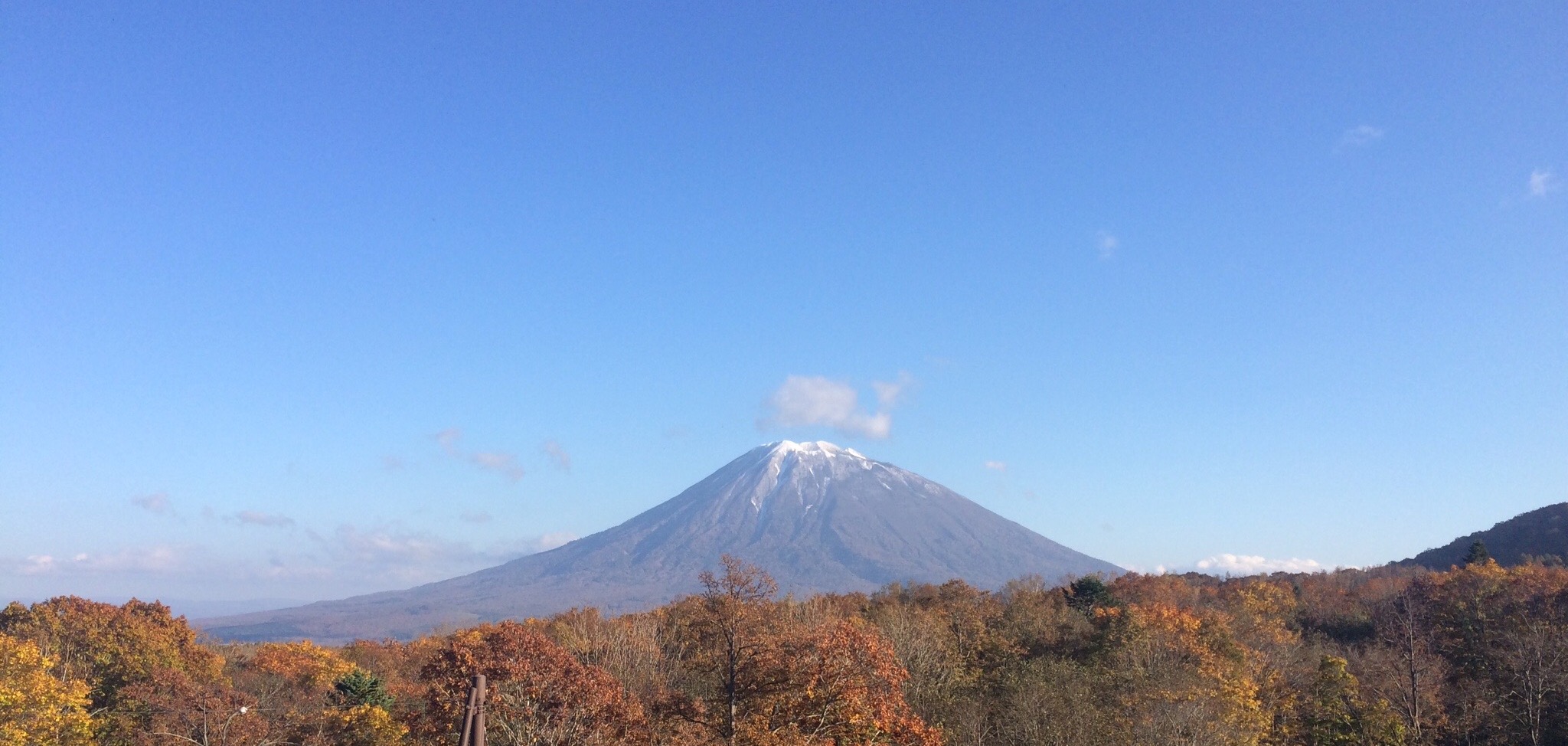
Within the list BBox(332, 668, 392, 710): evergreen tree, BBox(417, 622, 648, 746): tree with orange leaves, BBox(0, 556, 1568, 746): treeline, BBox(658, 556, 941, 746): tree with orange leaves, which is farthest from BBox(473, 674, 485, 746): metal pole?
BBox(332, 668, 392, 710): evergreen tree

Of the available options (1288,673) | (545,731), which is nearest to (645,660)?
(545,731)

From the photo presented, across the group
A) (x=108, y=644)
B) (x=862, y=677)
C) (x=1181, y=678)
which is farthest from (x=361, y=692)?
(x=1181, y=678)

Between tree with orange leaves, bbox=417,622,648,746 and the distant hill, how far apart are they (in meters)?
92.8

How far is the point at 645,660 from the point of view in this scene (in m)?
37.2

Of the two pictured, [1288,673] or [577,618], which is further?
[577,618]

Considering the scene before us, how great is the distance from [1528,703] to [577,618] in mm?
42111

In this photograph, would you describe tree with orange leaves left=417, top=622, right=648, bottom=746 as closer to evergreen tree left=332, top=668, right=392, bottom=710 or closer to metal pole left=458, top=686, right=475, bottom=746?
metal pole left=458, top=686, right=475, bottom=746

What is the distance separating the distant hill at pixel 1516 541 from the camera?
287 feet

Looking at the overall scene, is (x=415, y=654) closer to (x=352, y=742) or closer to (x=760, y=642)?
(x=352, y=742)

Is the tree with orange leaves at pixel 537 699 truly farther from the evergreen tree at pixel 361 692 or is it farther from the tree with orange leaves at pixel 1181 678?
the evergreen tree at pixel 361 692

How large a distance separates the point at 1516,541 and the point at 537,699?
364 feet

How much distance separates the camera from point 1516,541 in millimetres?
94688

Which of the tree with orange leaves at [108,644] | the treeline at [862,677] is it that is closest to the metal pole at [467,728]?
the treeline at [862,677]

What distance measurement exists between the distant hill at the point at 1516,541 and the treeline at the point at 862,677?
42.3 m
